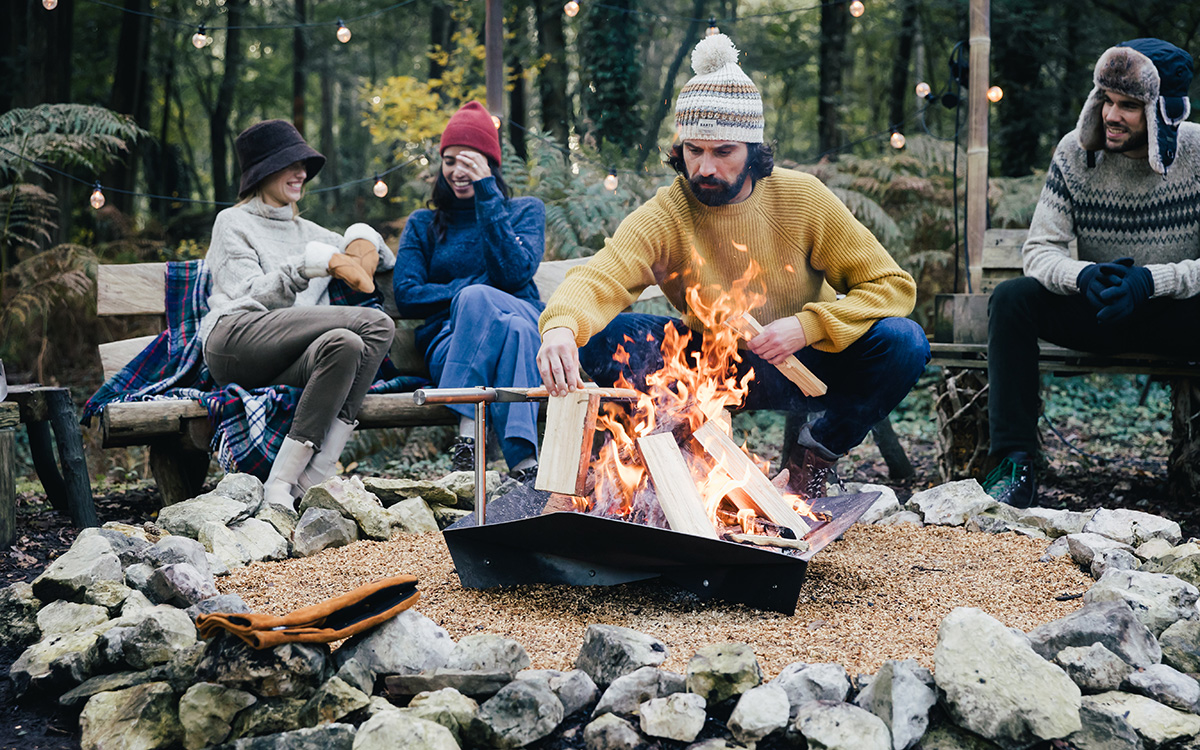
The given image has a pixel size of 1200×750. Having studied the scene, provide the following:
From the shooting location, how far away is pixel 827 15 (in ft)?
32.1

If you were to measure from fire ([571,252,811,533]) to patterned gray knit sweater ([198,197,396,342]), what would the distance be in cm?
155

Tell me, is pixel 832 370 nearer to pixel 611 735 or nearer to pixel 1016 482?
pixel 1016 482

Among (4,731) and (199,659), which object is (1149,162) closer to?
(199,659)

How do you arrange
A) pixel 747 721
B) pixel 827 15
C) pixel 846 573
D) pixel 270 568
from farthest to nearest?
1. pixel 827 15
2. pixel 270 568
3. pixel 846 573
4. pixel 747 721

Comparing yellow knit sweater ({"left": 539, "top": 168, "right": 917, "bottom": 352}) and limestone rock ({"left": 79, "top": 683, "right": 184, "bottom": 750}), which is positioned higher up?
yellow knit sweater ({"left": 539, "top": 168, "right": 917, "bottom": 352})

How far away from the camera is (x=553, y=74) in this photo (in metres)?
9.26

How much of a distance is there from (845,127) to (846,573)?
40.3 ft

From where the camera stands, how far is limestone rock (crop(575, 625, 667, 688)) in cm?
184

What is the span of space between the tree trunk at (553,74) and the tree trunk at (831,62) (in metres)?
2.76

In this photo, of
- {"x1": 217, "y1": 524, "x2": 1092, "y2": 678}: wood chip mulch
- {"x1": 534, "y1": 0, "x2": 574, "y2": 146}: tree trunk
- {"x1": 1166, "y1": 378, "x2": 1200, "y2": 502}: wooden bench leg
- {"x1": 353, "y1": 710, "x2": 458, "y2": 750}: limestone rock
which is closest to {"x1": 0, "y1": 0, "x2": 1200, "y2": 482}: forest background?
{"x1": 534, "y1": 0, "x2": 574, "y2": 146}: tree trunk

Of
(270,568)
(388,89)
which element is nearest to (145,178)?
(388,89)

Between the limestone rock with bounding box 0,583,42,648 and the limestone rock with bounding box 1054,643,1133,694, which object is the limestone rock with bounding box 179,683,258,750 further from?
the limestone rock with bounding box 1054,643,1133,694

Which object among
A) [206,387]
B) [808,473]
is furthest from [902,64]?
[206,387]

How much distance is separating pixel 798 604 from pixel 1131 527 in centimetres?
124
